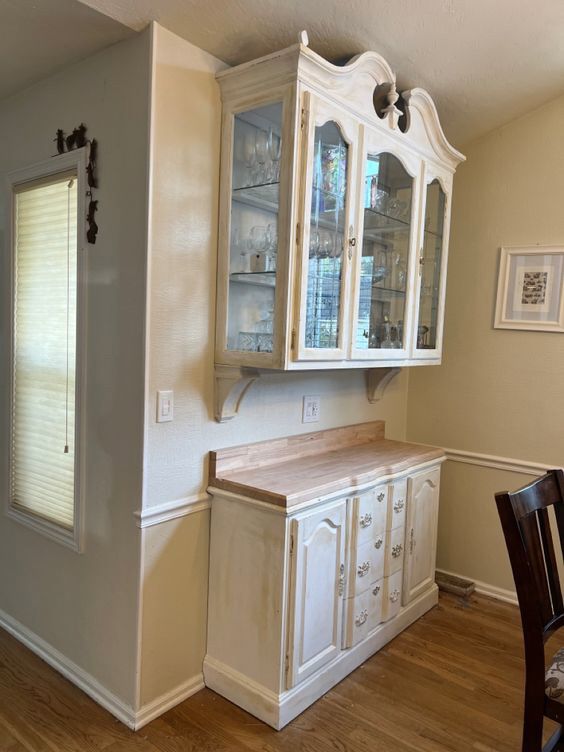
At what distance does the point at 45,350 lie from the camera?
237 centimetres

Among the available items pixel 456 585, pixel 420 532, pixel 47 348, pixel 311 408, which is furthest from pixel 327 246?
pixel 456 585

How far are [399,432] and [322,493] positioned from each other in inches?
55.3

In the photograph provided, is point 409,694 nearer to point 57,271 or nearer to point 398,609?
point 398,609

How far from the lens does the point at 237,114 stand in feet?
6.72

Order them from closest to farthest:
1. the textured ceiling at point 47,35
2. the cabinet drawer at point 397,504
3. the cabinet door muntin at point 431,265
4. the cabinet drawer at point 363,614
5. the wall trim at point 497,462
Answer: the textured ceiling at point 47,35, the cabinet drawer at point 363,614, the cabinet drawer at point 397,504, the cabinet door muntin at point 431,265, the wall trim at point 497,462

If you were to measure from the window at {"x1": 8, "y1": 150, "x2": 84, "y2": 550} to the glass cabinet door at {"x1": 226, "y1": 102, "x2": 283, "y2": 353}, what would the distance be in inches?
22.9

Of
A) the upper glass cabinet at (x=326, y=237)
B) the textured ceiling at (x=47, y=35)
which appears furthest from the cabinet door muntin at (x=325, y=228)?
the textured ceiling at (x=47, y=35)

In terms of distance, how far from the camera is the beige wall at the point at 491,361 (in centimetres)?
285

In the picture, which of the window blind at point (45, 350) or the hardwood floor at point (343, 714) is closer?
the hardwood floor at point (343, 714)

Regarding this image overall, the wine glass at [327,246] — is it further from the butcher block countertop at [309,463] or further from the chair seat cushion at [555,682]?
the chair seat cushion at [555,682]

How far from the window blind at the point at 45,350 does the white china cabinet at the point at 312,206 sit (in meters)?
0.63

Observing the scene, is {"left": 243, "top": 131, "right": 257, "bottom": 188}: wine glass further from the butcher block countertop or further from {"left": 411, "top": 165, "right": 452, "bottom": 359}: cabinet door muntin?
the butcher block countertop

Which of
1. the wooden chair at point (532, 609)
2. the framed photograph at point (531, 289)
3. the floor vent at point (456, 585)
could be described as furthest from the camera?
the floor vent at point (456, 585)

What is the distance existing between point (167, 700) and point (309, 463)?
1.05 metres
